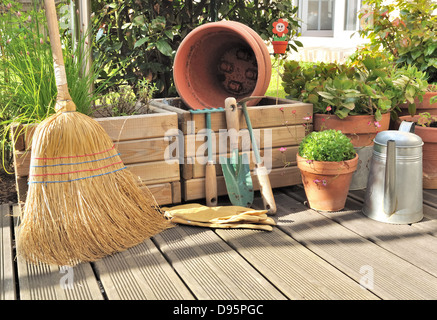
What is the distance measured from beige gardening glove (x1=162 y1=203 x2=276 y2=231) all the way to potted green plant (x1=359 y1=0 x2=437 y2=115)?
1282 millimetres

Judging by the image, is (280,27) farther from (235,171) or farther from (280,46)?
(235,171)

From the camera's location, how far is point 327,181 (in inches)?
96.5

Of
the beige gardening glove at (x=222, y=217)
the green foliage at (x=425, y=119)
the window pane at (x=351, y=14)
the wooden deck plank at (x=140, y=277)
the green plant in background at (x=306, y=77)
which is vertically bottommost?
the wooden deck plank at (x=140, y=277)

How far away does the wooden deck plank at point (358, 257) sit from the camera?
5.82 ft

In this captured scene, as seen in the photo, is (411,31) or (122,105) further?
(411,31)

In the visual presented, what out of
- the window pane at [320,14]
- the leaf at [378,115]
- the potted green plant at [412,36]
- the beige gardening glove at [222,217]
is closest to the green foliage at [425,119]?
the potted green plant at [412,36]

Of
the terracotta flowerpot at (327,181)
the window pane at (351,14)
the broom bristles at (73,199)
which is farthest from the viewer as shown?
the window pane at (351,14)

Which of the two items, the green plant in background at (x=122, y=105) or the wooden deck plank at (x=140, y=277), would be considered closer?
the wooden deck plank at (x=140, y=277)

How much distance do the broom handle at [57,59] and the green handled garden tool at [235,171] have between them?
80cm

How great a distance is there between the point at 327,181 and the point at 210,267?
2.73 ft

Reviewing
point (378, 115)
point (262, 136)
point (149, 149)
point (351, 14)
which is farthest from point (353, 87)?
point (351, 14)

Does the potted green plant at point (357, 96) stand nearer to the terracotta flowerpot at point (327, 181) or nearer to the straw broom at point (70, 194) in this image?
the terracotta flowerpot at point (327, 181)

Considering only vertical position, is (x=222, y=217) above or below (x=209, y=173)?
below

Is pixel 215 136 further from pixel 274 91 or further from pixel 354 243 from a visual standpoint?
pixel 274 91
